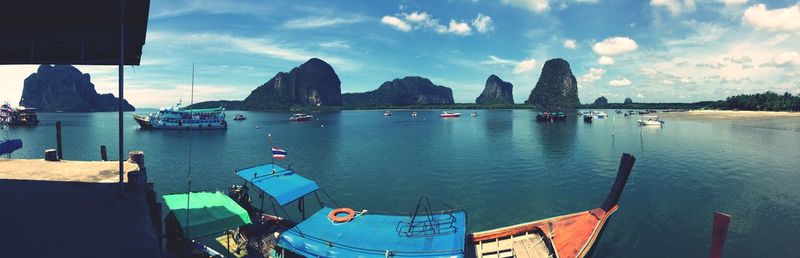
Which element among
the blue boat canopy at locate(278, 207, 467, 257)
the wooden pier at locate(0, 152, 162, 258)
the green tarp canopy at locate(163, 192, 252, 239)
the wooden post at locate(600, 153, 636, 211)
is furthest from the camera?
the wooden post at locate(600, 153, 636, 211)

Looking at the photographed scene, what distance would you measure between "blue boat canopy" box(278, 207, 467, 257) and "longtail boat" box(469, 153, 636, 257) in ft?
6.33

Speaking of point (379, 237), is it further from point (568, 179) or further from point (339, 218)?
point (568, 179)

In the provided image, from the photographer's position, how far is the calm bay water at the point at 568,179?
77.8 feet

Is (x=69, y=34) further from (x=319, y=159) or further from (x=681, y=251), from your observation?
(x=319, y=159)

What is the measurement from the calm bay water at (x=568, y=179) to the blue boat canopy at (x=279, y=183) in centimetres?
926

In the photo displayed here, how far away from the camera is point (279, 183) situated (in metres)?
20.0

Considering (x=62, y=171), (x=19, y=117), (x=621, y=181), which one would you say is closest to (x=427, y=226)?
(x=621, y=181)

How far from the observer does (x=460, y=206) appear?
2939 cm

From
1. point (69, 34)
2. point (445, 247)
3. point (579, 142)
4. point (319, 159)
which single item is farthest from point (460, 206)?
point (579, 142)

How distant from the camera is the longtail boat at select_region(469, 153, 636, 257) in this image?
1577cm

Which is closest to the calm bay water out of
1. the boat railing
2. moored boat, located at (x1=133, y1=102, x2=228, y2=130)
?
the boat railing

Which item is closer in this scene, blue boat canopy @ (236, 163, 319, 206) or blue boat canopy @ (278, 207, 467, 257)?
blue boat canopy @ (278, 207, 467, 257)

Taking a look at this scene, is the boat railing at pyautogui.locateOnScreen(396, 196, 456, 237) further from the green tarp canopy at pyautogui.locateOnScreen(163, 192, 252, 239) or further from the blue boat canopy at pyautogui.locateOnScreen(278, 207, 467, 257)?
the green tarp canopy at pyautogui.locateOnScreen(163, 192, 252, 239)

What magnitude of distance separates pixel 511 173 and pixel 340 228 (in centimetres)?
3012
